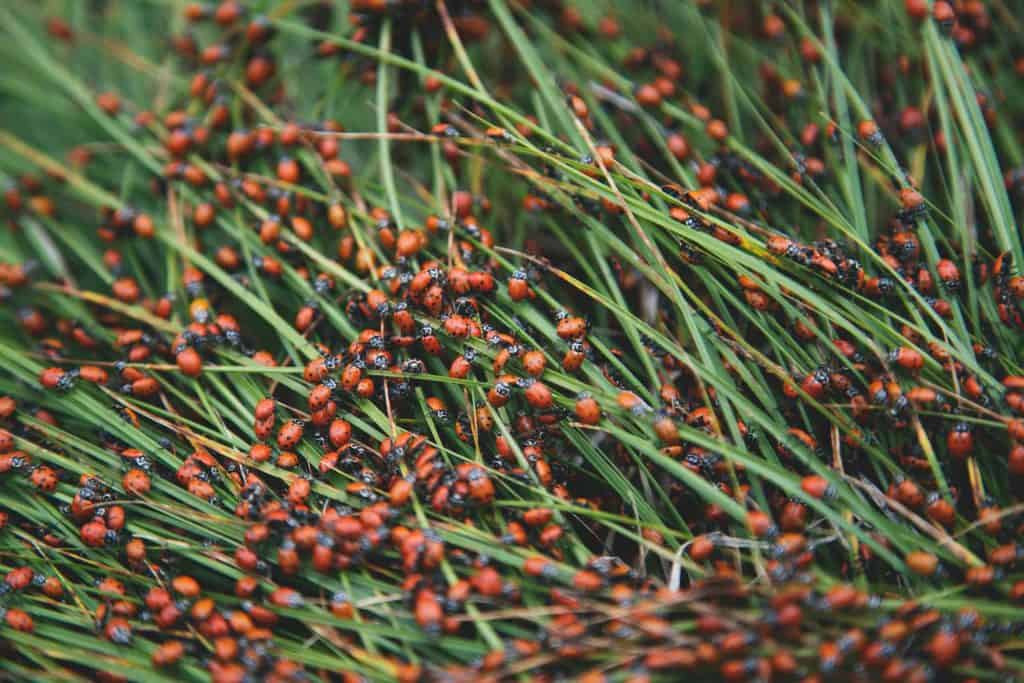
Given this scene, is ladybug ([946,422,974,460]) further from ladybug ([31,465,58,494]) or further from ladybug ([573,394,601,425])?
ladybug ([31,465,58,494])

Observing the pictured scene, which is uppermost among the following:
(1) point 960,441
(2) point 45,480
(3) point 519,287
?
(3) point 519,287

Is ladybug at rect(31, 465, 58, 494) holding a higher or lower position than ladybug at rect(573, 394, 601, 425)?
lower

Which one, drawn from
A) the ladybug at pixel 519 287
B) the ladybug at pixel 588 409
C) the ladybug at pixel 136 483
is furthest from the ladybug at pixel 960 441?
the ladybug at pixel 136 483

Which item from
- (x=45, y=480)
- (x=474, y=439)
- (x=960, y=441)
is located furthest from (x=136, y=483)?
(x=960, y=441)

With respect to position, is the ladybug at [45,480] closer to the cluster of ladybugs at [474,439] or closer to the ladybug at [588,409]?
the cluster of ladybugs at [474,439]

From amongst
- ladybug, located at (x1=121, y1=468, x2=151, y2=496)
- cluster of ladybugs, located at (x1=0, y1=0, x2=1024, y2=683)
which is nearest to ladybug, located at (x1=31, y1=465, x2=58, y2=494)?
cluster of ladybugs, located at (x1=0, y1=0, x2=1024, y2=683)

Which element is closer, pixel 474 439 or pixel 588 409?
pixel 588 409

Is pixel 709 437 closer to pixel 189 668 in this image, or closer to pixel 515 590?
pixel 515 590

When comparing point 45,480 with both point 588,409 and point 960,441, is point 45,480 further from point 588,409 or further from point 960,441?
point 960,441
